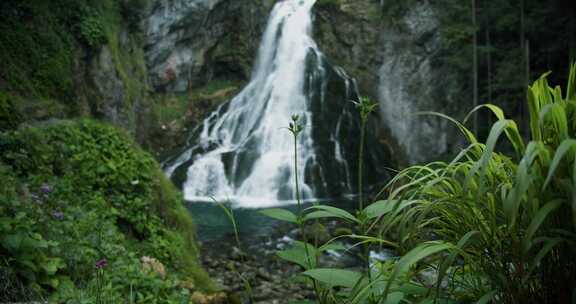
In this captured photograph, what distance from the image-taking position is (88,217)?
3.50 metres

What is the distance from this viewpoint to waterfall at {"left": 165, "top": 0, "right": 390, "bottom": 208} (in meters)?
13.7

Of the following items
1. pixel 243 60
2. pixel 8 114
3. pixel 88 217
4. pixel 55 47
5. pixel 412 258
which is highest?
Answer: pixel 243 60

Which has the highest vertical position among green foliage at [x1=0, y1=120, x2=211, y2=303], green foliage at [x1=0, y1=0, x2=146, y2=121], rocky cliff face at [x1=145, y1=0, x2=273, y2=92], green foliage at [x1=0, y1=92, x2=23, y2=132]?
rocky cliff face at [x1=145, y1=0, x2=273, y2=92]

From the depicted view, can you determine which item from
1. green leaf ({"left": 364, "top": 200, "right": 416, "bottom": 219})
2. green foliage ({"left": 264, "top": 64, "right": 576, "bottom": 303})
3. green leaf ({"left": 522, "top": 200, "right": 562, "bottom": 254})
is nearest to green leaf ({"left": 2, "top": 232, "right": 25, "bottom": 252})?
green foliage ({"left": 264, "top": 64, "right": 576, "bottom": 303})

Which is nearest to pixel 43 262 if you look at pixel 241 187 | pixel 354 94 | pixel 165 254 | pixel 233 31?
pixel 165 254

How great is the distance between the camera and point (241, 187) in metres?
13.6

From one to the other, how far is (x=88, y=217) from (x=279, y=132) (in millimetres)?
12044

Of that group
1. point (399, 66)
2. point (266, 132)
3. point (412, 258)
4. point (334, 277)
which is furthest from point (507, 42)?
point (412, 258)

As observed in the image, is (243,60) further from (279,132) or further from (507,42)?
(507,42)

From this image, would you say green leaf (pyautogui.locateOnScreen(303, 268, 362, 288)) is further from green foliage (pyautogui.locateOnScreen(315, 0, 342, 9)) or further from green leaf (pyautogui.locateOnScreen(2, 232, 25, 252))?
green foliage (pyautogui.locateOnScreen(315, 0, 342, 9))

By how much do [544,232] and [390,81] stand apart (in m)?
16.6

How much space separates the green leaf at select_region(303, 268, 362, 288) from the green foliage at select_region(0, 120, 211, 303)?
39.7 inches

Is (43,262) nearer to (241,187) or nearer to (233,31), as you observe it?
(241,187)

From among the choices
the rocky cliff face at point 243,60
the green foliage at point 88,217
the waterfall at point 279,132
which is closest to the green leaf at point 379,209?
the green foliage at point 88,217
